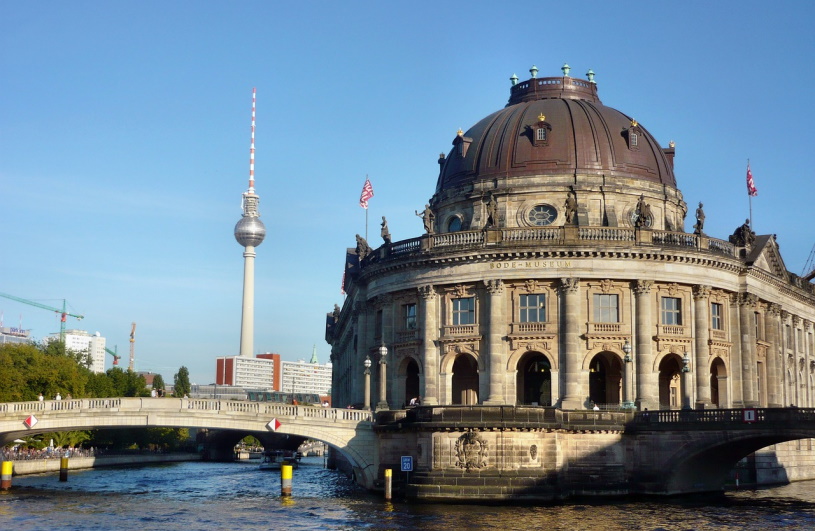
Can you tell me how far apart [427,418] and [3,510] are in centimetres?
2470

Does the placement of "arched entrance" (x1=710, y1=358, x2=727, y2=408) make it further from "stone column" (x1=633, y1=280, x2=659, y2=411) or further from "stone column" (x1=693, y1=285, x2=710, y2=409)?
"stone column" (x1=633, y1=280, x2=659, y2=411)

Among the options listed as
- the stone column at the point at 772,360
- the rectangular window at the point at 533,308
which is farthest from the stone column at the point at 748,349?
the rectangular window at the point at 533,308

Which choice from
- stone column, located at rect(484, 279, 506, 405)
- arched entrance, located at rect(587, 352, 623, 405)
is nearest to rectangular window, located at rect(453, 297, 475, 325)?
stone column, located at rect(484, 279, 506, 405)

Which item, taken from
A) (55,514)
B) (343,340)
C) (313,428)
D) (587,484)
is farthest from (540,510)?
(343,340)

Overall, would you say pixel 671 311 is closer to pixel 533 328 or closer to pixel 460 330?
pixel 533 328

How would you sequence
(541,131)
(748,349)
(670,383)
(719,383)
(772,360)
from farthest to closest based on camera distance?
(541,131), (772,360), (670,383), (719,383), (748,349)

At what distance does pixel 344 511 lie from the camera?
64.5 meters

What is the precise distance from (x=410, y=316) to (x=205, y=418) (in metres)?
18.8

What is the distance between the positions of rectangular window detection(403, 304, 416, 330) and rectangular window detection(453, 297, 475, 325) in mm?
4143

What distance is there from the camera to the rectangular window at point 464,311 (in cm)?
8212

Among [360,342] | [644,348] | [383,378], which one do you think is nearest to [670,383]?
[644,348]

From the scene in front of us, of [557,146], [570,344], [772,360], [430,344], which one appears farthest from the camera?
[557,146]

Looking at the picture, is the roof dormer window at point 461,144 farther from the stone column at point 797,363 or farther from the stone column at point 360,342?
the stone column at point 797,363

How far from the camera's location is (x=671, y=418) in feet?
235
